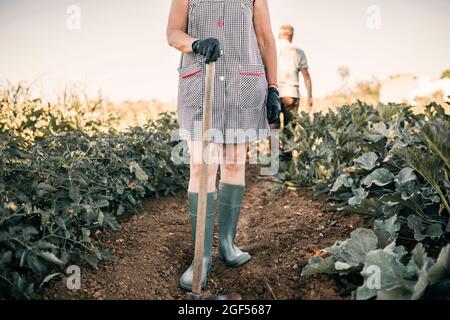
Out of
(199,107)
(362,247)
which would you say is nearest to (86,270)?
(199,107)

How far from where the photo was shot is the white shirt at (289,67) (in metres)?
5.15

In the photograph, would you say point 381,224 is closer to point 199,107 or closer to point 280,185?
point 199,107

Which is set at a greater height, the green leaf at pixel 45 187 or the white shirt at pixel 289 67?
the white shirt at pixel 289 67

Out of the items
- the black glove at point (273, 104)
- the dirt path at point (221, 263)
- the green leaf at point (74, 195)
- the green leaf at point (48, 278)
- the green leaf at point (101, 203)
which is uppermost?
the black glove at point (273, 104)

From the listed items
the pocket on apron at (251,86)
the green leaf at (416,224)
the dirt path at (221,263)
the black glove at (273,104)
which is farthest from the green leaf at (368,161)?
the pocket on apron at (251,86)

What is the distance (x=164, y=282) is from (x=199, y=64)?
1072 millimetres

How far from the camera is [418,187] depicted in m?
2.25

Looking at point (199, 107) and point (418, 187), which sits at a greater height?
point (199, 107)

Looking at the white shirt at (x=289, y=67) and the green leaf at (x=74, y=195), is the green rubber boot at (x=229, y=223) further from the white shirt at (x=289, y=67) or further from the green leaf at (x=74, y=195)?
the white shirt at (x=289, y=67)

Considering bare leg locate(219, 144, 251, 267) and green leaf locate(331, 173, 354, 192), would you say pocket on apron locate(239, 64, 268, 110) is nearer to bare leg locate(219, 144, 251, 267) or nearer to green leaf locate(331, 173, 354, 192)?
bare leg locate(219, 144, 251, 267)

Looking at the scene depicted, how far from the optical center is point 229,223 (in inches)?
95.4

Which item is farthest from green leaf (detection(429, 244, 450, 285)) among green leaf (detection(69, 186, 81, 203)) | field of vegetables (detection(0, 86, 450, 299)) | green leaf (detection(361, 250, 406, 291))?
A: green leaf (detection(69, 186, 81, 203))

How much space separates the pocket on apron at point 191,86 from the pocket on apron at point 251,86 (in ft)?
0.66

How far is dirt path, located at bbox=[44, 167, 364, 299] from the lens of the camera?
6.81 ft
